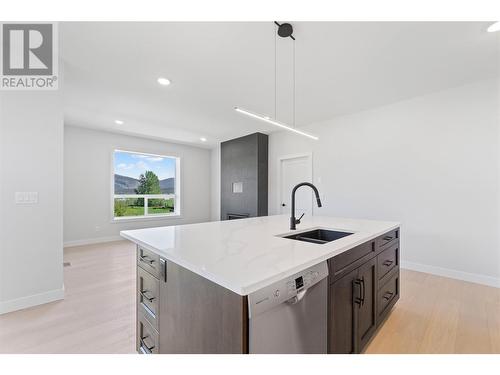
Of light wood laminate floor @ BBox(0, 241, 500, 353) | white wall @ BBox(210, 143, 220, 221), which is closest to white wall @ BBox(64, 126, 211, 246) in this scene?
white wall @ BBox(210, 143, 220, 221)

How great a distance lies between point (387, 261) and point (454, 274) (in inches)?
79.3

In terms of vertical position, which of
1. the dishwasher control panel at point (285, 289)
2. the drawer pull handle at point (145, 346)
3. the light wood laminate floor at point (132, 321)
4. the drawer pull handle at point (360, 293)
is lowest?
the light wood laminate floor at point (132, 321)

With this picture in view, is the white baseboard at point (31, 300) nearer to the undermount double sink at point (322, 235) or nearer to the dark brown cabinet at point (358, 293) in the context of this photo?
the undermount double sink at point (322, 235)

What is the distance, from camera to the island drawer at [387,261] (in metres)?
1.75

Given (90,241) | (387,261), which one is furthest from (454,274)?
(90,241)

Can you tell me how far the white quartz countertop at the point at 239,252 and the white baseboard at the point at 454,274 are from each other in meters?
2.33

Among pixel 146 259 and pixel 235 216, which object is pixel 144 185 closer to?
pixel 235 216

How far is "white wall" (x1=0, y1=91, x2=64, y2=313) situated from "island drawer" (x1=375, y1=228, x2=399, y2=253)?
120 inches

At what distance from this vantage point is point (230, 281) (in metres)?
0.79

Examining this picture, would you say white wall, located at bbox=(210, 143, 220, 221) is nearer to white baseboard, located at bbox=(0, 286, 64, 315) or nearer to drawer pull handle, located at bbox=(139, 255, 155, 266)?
white baseboard, located at bbox=(0, 286, 64, 315)

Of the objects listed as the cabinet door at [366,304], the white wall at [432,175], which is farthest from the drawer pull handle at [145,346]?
the white wall at [432,175]

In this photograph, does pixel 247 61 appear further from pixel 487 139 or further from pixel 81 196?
pixel 81 196
